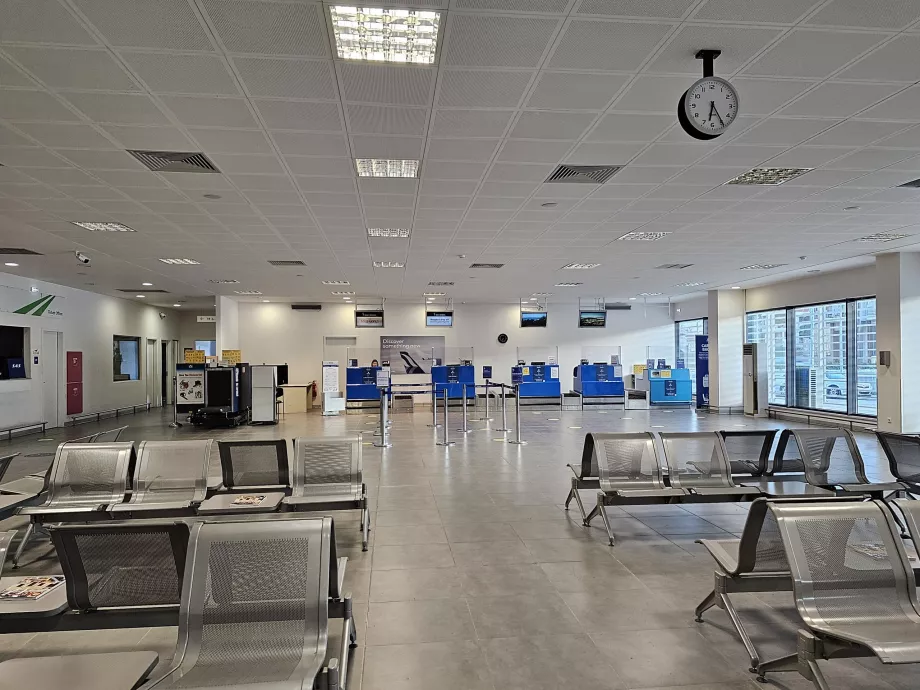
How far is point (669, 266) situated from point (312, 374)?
40.1ft

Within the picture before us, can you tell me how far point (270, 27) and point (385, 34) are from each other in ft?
1.95

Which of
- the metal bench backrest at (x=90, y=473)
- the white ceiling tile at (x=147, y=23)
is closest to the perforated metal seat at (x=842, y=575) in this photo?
the white ceiling tile at (x=147, y=23)

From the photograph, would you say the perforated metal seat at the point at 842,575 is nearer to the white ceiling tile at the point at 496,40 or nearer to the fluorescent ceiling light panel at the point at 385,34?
the white ceiling tile at the point at 496,40

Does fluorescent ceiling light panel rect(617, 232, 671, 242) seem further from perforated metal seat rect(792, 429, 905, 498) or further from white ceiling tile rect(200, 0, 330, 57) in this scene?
white ceiling tile rect(200, 0, 330, 57)

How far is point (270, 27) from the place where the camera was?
294 centimetres

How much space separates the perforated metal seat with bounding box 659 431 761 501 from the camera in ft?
16.4

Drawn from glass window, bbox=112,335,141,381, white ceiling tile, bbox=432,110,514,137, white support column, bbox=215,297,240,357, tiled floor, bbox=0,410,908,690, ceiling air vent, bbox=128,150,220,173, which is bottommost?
tiled floor, bbox=0,410,908,690

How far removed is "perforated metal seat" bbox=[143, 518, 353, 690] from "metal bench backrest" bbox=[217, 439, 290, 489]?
2723mm

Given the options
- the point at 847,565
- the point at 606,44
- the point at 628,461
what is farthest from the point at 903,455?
the point at 606,44

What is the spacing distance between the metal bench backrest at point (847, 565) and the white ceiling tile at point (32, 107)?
4946 millimetres

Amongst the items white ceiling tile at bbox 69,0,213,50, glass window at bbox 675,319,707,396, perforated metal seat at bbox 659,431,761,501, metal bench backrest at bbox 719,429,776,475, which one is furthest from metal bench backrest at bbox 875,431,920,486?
glass window at bbox 675,319,707,396

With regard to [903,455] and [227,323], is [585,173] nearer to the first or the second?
[903,455]

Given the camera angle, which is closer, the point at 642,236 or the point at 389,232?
the point at 389,232

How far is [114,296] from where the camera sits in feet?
53.7
